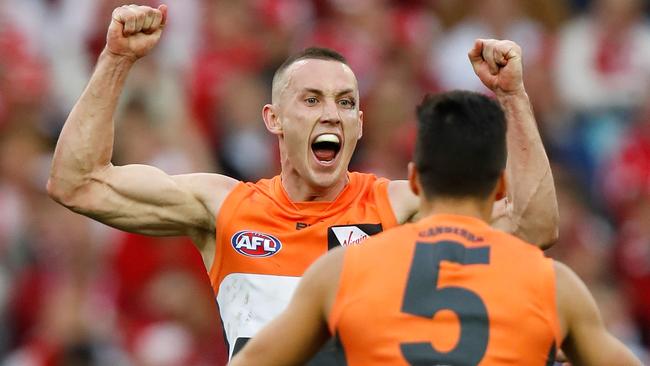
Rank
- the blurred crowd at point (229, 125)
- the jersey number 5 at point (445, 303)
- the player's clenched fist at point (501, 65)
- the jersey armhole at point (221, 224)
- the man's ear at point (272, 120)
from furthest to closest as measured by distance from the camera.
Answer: the blurred crowd at point (229, 125) → the man's ear at point (272, 120) → the jersey armhole at point (221, 224) → the player's clenched fist at point (501, 65) → the jersey number 5 at point (445, 303)

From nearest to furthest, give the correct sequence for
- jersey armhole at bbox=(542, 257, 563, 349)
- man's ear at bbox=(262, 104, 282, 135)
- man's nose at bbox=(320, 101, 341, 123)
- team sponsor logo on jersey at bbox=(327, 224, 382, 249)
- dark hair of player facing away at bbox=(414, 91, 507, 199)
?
jersey armhole at bbox=(542, 257, 563, 349) < dark hair of player facing away at bbox=(414, 91, 507, 199) < team sponsor logo on jersey at bbox=(327, 224, 382, 249) < man's nose at bbox=(320, 101, 341, 123) < man's ear at bbox=(262, 104, 282, 135)

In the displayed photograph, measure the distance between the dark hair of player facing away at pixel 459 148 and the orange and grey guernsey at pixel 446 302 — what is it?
0.16 metres

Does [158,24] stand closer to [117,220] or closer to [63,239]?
[117,220]

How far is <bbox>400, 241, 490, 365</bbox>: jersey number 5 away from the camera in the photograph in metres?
4.91

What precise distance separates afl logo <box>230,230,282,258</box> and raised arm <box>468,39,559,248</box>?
1.06 metres

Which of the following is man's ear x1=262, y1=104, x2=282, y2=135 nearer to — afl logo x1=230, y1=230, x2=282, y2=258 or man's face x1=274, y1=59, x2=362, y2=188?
man's face x1=274, y1=59, x2=362, y2=188

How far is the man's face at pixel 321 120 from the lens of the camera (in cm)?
727

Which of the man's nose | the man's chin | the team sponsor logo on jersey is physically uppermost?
the man's nose

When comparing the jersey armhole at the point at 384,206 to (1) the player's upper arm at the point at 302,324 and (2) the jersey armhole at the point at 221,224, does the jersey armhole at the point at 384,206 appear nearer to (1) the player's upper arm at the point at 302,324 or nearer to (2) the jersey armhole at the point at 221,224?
(2) the jersey armhole at the point at 221,224

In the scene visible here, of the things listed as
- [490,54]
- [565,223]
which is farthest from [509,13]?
[490,54]

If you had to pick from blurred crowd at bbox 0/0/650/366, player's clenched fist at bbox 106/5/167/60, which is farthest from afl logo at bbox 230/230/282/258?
blurred crowd at bbox 0/0/650/366

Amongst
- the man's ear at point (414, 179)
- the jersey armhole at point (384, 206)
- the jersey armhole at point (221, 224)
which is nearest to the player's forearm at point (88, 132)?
the jersey armhole at point (221, 224)

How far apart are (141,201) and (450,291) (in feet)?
8.18

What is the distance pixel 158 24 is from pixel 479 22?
6.24m
